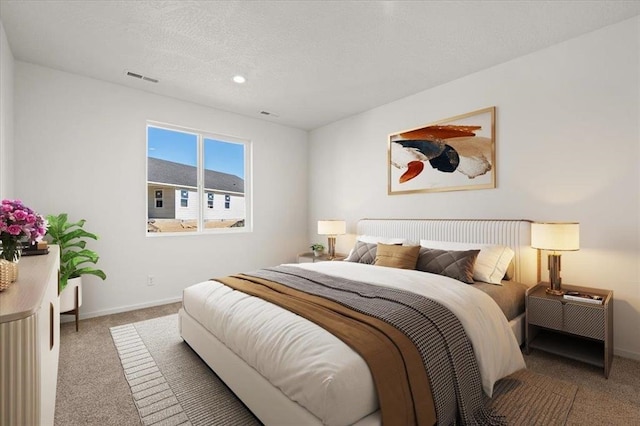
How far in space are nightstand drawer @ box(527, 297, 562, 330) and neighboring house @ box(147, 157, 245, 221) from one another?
13.0 feet

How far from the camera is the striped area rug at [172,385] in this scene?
181 cm

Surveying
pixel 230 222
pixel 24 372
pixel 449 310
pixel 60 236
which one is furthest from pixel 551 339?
pixel 60 236

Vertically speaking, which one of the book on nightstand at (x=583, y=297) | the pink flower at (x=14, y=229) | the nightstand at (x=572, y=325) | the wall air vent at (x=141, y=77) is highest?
the wall air vent at (x=141, y=77)

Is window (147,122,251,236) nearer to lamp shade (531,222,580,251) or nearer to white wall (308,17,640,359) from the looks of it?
white wall (308,17,640,359)

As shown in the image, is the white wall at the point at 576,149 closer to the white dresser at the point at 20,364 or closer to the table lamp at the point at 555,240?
the table lamp at the point at 555,240

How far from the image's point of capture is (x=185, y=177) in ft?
14.6

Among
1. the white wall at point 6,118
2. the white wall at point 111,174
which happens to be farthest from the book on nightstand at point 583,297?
the white wall at point 6,118

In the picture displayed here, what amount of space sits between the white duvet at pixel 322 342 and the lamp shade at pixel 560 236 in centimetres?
82

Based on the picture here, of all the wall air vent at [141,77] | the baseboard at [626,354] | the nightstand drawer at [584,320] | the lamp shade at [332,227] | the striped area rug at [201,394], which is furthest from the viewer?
the lamp shade at [332,227]

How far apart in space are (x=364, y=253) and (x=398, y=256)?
53cm

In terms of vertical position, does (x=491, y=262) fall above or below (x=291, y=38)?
below

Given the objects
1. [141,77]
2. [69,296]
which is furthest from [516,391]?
[141,77]

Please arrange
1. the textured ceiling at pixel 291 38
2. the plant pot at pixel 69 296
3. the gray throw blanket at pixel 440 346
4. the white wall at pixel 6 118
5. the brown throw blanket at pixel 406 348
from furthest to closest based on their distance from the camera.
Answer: the plant pot at pixel 69 296 → the white wall at pixel 6 118 → the textured ceiling at pixel 291 38 → the gray throw blanket at pixel 440 346 → the brown throw blanket at pixel 406 348

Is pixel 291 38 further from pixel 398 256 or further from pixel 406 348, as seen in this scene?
pixel 406 348
